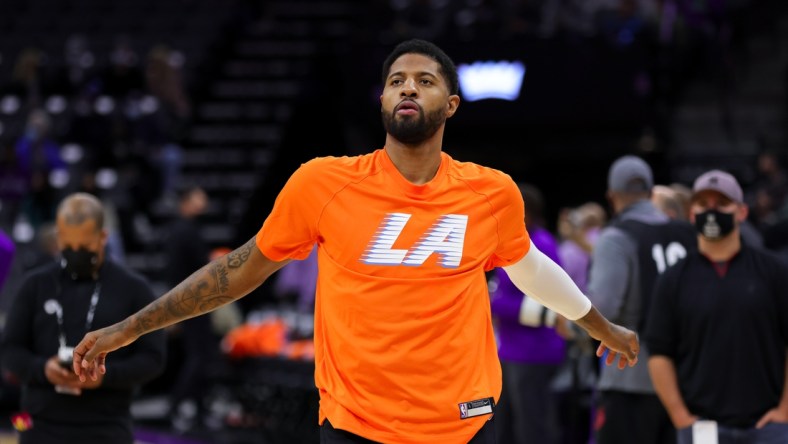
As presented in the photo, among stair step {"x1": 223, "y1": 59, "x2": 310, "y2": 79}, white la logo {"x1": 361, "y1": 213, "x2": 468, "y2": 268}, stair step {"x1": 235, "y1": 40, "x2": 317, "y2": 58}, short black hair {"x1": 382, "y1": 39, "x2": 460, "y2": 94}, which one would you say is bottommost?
white la logo {"x1": 361, "y1": 213, "x2": 468, "y2": 268}

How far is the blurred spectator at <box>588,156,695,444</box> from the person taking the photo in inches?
296

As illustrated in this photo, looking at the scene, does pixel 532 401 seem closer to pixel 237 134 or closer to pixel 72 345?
pixel 72 345

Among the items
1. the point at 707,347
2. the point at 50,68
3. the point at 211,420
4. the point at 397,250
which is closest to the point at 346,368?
the point at 397,250

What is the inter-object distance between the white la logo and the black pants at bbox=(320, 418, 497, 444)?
56 cm

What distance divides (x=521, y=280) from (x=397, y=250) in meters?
0.69

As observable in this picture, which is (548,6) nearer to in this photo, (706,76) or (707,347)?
(706,76)

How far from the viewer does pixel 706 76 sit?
1875cm

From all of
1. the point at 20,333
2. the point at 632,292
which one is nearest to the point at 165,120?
the point at 632,292

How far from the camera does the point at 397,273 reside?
14.8ft

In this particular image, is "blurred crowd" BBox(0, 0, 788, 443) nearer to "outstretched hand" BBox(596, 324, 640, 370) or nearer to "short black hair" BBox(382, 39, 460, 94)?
"outstretched hand" BBox(596, 324, 640, 370)

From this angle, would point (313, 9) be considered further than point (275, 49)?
Yes

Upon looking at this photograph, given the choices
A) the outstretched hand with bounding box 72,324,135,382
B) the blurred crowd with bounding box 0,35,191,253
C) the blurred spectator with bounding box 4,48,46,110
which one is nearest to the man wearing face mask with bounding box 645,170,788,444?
the outstretched hand with bounding box 72,324,135,382

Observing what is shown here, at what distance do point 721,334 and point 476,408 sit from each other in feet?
7.94

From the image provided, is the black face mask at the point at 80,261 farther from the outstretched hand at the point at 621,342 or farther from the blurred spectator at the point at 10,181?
the blurred spectator at the point at 10,181
